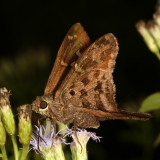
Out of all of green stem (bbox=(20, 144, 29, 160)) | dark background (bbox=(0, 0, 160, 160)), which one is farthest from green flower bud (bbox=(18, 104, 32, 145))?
dark background (bbox=(0, 0, 160, 160))

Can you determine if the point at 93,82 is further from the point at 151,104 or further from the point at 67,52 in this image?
the point at 151,104

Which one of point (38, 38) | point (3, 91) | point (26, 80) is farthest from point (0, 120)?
point (38, 38)

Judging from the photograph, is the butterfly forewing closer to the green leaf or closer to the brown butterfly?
the brown butterfly

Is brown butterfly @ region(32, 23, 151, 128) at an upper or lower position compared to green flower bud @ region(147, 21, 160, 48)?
lower

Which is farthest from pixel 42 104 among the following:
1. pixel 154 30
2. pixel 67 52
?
pixel 154 30

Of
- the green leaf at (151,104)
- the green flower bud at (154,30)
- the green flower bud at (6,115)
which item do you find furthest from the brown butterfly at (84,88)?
the green flower bud at (154,30)

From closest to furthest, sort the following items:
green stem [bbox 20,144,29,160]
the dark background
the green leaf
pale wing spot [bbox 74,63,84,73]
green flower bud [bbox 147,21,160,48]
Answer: green stem [bbox 20,144,29,160]
pale wing spot [bbox 74,63,84,73]
the green leaf
green flower bud [bbox 147,21,160,48]
the dark background

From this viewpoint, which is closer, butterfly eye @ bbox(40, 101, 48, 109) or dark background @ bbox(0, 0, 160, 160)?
butterfly eye @ bbox(40, 101, 48, 109)

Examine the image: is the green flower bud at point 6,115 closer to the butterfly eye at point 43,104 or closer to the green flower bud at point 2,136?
the green flower bud at point 2,136
